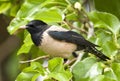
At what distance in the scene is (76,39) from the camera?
6.05ft

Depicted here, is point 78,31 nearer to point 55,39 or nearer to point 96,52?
point 55,39

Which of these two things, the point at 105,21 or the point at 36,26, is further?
the point at 36,26

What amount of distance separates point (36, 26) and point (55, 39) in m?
0.12

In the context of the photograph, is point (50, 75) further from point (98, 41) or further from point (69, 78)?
point (98, 41)

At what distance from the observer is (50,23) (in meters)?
1.94

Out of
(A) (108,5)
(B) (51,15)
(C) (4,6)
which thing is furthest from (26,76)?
(C) (4,6)

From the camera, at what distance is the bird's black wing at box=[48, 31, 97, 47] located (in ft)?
5.96

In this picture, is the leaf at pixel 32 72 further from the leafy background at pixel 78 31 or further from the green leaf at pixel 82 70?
the green leaf at pixel 82 70

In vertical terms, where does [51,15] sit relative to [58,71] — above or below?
above

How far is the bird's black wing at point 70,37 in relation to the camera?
1816 millimetres

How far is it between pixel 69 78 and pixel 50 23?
48 cm

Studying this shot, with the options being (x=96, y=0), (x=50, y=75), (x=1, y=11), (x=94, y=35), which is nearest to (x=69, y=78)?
(x=50, y=75)

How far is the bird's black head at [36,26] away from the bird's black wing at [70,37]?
6 cm

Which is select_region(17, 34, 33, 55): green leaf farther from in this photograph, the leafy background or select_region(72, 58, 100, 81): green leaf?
select_region(72, 58, 100, 81): green leaf
